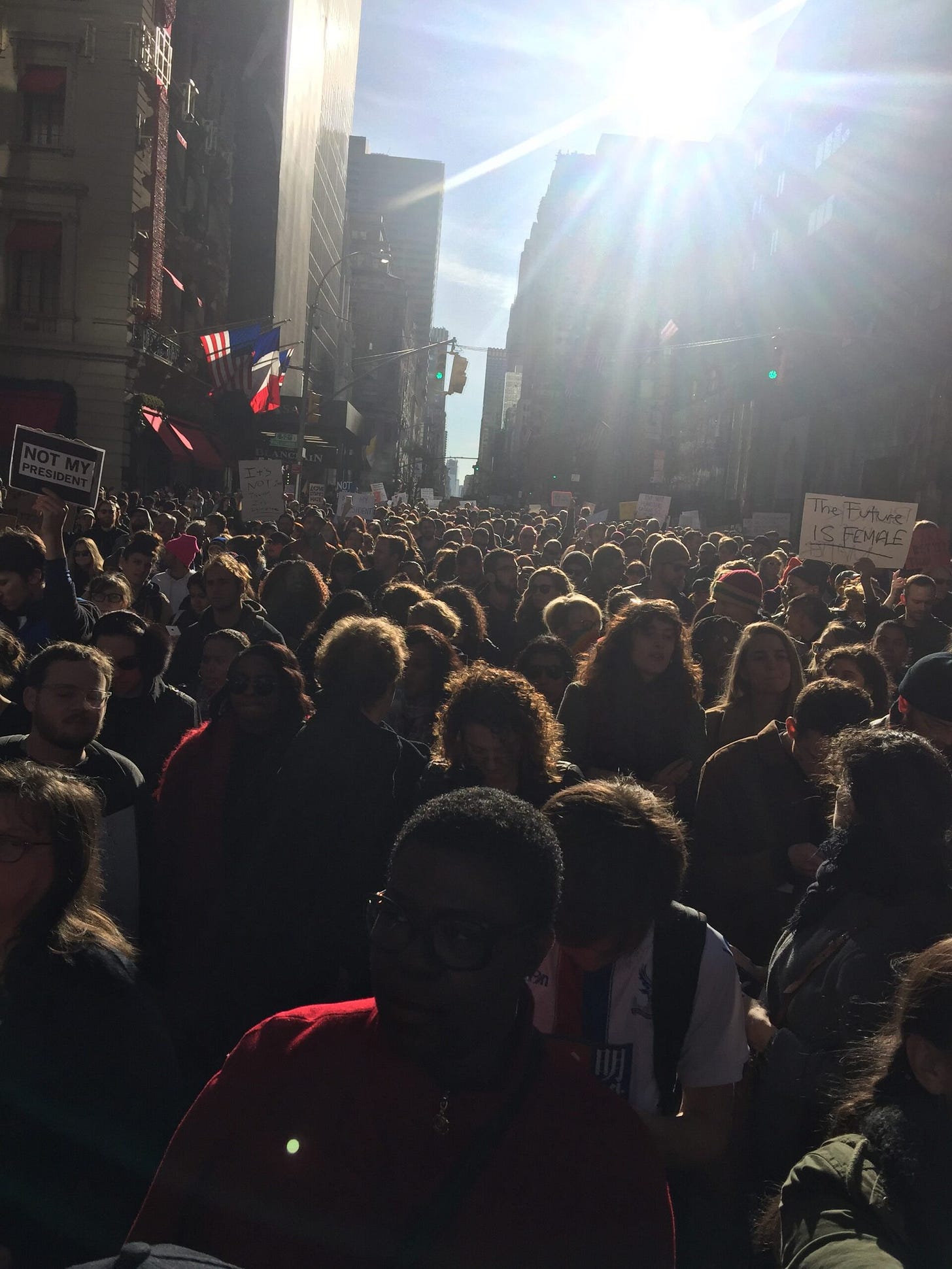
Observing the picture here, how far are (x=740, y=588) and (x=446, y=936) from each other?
7.01 meters

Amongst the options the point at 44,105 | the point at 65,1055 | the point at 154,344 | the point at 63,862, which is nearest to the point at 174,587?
the point at 63,862

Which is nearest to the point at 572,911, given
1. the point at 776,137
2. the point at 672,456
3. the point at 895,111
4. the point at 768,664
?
the point at 768,664

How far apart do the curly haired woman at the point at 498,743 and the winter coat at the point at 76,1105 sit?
65.6 inches

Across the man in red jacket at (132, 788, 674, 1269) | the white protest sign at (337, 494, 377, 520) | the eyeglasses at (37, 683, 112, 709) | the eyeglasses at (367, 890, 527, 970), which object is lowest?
the man in red jacket at (132, 788, 674, 1269)

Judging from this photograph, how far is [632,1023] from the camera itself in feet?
8.52

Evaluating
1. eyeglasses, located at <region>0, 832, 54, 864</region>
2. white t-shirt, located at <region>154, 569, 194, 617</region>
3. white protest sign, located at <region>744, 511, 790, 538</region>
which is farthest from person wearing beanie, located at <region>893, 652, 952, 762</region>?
white protest sign, located at <region>744, 511, 790, 538</region>

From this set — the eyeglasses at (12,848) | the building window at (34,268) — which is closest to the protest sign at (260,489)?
the eyeglasses at (12,848)

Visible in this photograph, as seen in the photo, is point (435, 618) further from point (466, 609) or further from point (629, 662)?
point (629, 662)

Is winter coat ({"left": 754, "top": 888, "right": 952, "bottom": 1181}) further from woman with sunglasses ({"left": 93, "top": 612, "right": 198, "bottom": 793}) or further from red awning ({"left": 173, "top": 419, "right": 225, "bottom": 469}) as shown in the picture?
red awning ({"left": 173, "top": 419, "right": 225, "bottom": 469})

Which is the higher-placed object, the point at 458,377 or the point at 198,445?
the point at 458,377

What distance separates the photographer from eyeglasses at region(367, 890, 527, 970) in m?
1.76

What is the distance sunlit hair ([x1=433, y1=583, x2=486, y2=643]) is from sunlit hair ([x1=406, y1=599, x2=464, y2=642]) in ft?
3.24

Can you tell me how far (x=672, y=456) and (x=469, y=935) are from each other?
3417 inches

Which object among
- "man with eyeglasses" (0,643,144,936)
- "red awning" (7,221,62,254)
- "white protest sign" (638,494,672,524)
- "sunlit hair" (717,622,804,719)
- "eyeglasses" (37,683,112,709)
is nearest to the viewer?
"man with eyeglasses" (0,643,144,936)
